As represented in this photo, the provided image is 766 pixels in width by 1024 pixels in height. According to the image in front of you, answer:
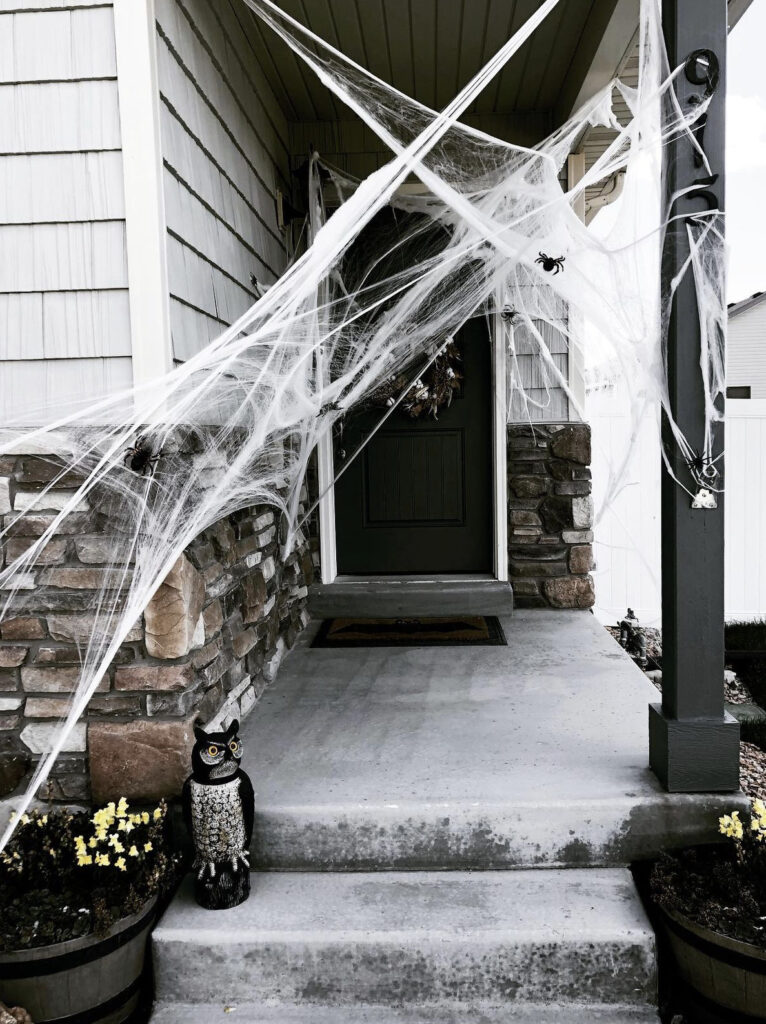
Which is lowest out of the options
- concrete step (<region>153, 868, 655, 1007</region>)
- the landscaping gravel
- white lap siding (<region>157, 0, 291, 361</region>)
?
the landscaping gravel

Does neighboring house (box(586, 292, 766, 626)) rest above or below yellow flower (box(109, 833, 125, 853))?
above

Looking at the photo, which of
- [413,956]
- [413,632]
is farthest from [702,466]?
[413,632]

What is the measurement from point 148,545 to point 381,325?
1187 mm

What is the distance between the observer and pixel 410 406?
14.0 feet

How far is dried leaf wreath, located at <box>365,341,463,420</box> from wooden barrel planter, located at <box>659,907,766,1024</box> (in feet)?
9.68

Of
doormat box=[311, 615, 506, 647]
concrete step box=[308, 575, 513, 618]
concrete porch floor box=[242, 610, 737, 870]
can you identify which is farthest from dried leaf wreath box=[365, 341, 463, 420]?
concrete porch floor box=[242, 610, 737, 870]

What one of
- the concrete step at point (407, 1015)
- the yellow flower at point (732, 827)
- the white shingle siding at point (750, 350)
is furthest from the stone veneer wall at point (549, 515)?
the white shingle siding at point (750, 350)

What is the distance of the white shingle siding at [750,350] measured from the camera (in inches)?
432

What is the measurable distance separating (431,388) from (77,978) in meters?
3.23

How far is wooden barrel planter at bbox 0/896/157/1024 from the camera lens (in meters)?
1.67

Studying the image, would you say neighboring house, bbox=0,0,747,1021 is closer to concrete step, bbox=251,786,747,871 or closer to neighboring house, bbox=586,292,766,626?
concrete step, bbox=251,786,747,871

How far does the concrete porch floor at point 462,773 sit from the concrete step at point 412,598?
90cm

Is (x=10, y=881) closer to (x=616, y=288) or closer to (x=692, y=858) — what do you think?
(x=692, y=858)

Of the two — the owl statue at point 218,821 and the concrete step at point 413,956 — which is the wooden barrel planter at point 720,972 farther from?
the owl statue at point 218,821
